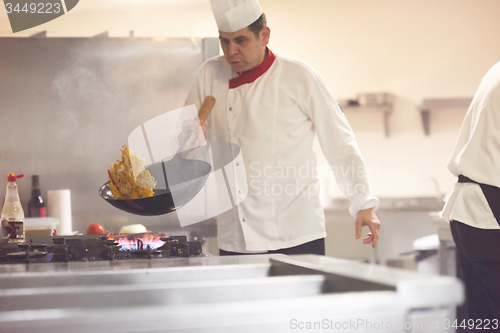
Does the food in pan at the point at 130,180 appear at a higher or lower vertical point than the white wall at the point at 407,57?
lower

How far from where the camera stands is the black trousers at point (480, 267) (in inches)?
51.1

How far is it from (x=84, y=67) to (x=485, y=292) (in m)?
1.66

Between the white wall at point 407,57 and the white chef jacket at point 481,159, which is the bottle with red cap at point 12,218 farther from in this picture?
the white wall at point 407,57

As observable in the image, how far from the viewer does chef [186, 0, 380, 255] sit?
139 cm

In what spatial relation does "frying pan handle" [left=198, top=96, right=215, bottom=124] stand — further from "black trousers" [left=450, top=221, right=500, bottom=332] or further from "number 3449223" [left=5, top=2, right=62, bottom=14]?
"number 3449223" [left=5, top=2, right=62, bottom=14]

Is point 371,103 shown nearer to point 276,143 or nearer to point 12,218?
point 276,143

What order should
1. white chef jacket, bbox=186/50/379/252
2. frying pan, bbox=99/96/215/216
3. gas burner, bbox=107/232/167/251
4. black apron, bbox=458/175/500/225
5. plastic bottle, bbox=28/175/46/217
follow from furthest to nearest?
plastic bottle, bbox=28/175/46/217
white chef jacket, bbox=186/50/379/252
black apron, bbox=458/175/500/225
frying pan, bbox=99/96/215/216
gas burner, bbox=107/232/167/251

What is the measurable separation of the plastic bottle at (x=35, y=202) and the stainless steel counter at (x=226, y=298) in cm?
130

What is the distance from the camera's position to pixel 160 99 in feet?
6.64

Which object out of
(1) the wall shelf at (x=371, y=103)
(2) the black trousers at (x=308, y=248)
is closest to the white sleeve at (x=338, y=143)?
(2) the black trousers at (x=308, y=248)

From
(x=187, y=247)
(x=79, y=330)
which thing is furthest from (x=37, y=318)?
(x=187, y=247)

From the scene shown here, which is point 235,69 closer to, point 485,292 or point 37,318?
point 485,292

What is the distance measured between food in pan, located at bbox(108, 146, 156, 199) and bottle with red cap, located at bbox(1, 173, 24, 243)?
13.0 inches

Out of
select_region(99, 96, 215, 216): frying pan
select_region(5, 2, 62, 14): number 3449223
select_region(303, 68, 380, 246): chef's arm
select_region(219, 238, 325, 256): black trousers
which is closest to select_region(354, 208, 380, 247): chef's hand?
select_region(303, 68, 380, 246): chef's arm
